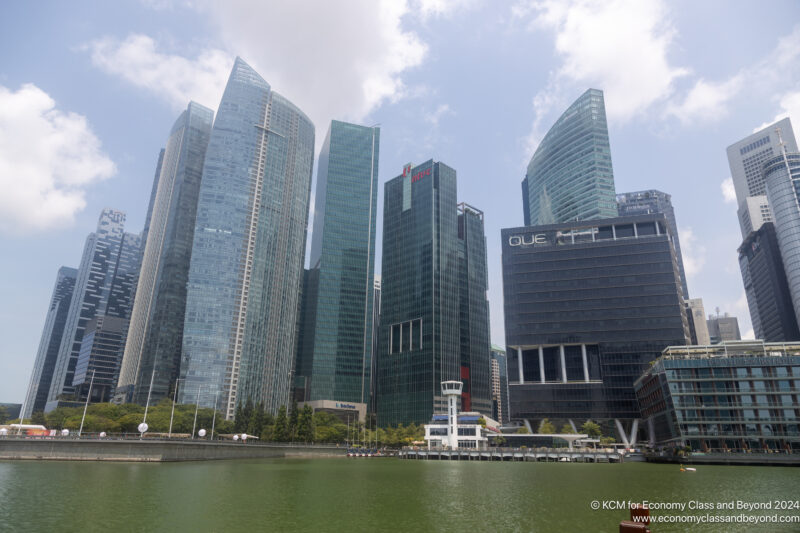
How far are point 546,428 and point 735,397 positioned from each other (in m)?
74.4

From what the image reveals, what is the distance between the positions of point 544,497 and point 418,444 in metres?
146

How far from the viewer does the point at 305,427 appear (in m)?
165

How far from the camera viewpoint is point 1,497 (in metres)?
41.5

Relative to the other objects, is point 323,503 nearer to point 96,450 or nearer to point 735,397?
point 96,450

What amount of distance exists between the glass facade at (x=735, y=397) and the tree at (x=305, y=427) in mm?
110597


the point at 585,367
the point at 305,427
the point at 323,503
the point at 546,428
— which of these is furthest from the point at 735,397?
the point at 305,427

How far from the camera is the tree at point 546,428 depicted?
184m

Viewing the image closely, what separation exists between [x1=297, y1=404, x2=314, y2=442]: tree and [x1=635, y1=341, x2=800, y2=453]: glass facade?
110597 millimetres

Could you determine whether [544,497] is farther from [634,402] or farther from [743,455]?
[634,402]

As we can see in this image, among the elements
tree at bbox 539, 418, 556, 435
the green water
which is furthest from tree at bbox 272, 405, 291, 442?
the green water

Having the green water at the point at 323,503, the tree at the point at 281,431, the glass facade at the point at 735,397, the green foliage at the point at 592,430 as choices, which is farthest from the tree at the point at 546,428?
the green water at the point at 323,503

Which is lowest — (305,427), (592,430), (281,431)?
(281,431)

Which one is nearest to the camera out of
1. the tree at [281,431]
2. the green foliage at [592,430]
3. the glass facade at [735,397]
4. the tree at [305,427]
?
the glass facade at [735,397]

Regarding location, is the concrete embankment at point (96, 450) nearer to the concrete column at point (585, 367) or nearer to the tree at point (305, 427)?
the tree at point (305, 427)
